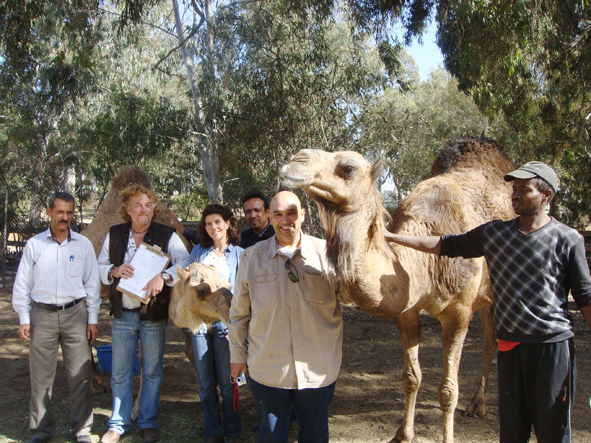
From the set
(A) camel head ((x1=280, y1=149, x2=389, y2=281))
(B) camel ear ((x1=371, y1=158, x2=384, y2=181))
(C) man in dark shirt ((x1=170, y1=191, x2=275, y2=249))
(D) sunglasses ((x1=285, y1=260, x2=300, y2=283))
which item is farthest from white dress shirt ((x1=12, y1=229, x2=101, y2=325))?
(B) camel ear ((x1=371, y1=158, x2=384, y2=181))

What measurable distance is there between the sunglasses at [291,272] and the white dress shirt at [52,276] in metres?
2.19

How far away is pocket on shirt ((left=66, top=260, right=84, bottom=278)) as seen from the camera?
12.9 feet

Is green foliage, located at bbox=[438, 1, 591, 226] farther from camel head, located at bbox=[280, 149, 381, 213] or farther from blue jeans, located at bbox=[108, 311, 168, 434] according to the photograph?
blue jeans, located at bbox=[108, 311, 168, 434]

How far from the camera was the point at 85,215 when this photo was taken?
34.1 m

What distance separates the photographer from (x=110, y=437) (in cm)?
386

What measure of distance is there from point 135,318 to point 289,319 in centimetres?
182

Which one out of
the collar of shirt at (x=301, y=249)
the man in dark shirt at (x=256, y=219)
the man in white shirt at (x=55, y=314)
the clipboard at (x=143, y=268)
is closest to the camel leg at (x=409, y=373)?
the man in dark shirt at (x=256, y=219)

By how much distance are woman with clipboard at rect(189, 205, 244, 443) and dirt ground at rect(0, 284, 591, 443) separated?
0.28m

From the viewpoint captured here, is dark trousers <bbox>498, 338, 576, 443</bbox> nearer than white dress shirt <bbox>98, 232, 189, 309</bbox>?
Yes

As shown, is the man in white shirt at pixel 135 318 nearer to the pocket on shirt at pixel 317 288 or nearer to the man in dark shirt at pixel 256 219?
the man in dark shirt at pixel 256 219

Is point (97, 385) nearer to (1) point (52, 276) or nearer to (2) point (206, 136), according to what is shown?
(1) point (52, 276)

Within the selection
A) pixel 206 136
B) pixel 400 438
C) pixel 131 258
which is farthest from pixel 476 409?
pixel 206 136

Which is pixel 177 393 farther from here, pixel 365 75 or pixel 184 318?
pixel 365 75

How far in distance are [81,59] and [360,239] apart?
33.2ft
